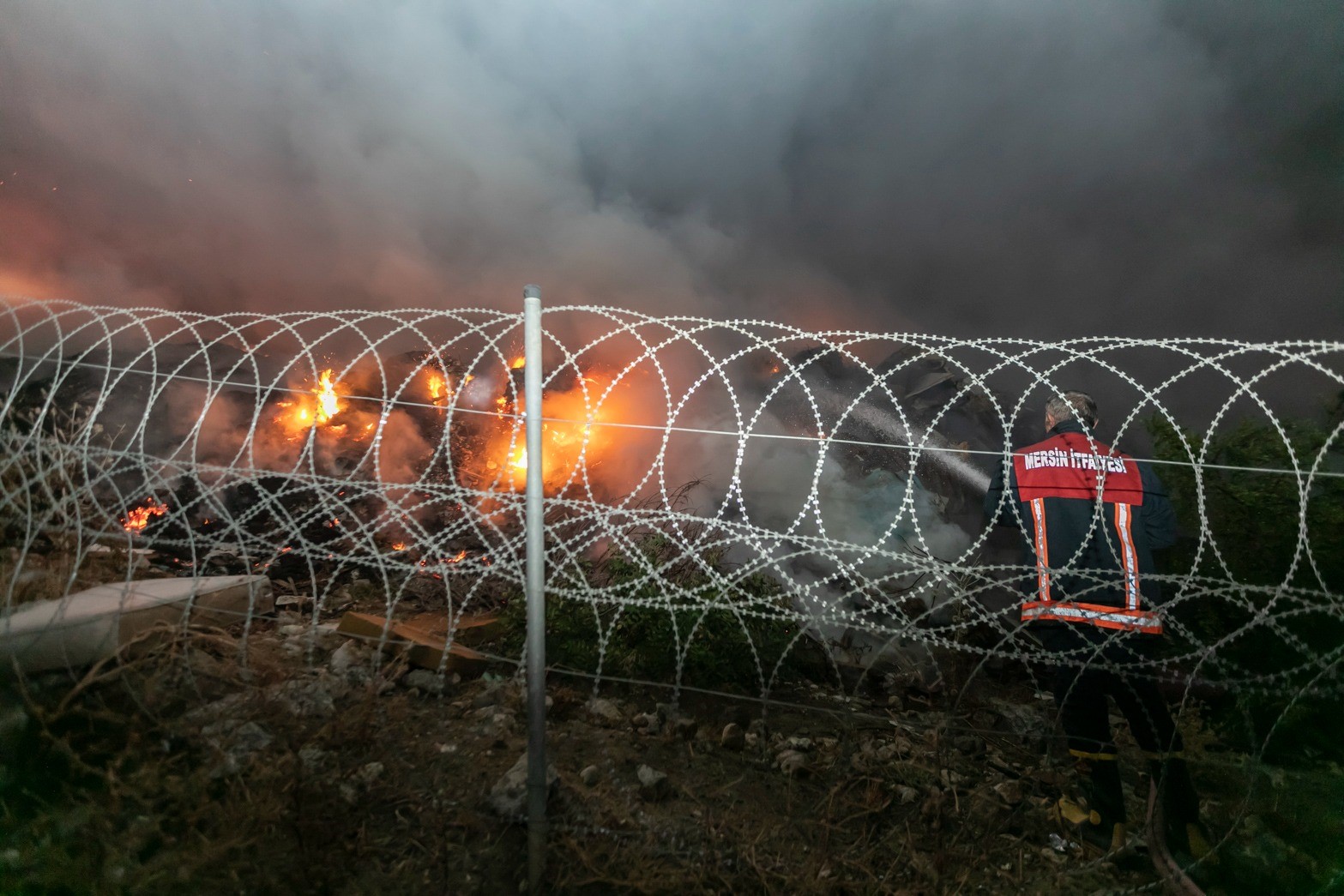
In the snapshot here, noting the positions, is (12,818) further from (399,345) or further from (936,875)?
(399,345)

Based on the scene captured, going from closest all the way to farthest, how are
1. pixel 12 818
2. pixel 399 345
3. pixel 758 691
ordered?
pixel 12 818, pixel 758 691, pixel 399 345

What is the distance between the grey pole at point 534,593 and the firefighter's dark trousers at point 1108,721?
2263 mm

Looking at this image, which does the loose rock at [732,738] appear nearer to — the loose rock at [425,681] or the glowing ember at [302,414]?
the loose rock at [425,681]

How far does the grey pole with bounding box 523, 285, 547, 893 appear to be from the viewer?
7.50ft

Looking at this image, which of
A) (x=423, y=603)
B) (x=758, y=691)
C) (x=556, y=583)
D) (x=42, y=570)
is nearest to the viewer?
(x=42, y=570)

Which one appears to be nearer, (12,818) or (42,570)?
(12,818)

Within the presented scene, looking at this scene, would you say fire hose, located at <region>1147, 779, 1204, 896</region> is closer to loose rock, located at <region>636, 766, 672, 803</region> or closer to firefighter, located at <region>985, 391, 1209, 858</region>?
firefighter, located at <region>985, 391, 1209, 858</region>

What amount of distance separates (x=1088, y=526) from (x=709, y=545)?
212 cm

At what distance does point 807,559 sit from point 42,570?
663 cm

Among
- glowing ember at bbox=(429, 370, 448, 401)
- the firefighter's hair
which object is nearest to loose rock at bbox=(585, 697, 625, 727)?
the firefighter's hair

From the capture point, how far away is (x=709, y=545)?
79.6 inches

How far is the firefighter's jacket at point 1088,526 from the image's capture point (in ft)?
9.78

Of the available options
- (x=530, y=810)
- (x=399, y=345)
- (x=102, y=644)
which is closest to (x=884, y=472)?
(x=530, y=810)

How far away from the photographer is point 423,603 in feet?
19.5
